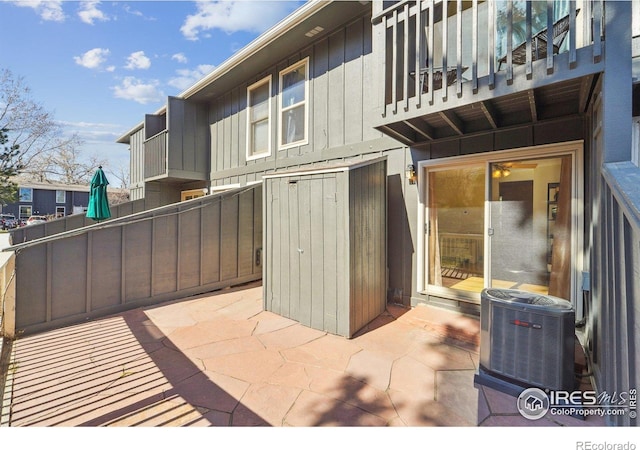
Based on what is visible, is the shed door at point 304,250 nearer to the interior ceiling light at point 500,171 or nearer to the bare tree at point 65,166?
the interior ceiling light at point 500,171

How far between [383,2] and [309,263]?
3.27 metres

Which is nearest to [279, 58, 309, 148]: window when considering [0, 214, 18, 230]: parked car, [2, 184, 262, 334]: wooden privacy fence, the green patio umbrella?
[2, 184, 262, 334]: wooden privacy fence

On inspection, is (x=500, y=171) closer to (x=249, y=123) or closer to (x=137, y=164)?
(x=249, y=123)

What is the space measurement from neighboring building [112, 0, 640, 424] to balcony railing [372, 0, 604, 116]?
16 millimetres

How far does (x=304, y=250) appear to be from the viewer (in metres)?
3.81

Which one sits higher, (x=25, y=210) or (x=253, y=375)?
(x=25, y=210)

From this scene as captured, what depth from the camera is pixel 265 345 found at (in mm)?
3197

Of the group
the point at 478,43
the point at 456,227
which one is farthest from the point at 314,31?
the point at 456,227

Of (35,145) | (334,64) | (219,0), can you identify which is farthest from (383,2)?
(35,145)

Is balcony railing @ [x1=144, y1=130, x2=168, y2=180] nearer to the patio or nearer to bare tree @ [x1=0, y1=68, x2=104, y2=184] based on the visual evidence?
the patio

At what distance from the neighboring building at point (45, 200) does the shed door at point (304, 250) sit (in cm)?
3258

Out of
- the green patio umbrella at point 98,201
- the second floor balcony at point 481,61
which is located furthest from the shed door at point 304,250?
the green patio umbrella at point 98,201

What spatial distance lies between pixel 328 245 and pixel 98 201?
5627 mm
